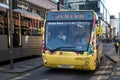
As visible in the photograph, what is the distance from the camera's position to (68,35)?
16.4 m

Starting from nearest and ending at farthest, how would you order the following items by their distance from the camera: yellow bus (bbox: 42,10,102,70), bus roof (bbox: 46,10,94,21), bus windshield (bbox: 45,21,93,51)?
yellow bus (bbox: 42,10,102,70), bus windshield (bbox: 45,21,93,51), bus roof (bbox: 46,10,94,21)

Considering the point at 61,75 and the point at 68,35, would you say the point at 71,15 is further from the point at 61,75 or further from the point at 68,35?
the point at 61,75

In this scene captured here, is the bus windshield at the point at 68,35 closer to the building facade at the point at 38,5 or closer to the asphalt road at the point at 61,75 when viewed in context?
the asphalt road at the point at 61,75

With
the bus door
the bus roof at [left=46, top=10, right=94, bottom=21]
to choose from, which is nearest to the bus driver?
the bus roof at [left=46, top=10, right=94, bottom=21]

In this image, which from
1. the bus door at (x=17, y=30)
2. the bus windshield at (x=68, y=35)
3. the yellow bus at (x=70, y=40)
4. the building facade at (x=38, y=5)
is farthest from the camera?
the building facade at (x=38, y=5)

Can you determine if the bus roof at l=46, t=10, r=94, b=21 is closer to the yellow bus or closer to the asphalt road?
the yellow bus

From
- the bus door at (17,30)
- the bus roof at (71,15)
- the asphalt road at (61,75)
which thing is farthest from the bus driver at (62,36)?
the bus door at (17,30)

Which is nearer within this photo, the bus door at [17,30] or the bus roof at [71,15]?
the bus roof at [71,15]

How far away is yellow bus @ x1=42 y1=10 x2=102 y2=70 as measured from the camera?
Answer: 15844 millimetres

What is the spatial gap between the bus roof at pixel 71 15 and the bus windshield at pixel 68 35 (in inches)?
7.7

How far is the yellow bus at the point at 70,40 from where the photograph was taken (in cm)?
1584

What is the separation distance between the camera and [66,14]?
17.0 metres

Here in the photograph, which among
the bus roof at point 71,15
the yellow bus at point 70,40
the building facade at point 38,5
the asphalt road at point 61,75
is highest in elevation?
the building facade at point 38,5

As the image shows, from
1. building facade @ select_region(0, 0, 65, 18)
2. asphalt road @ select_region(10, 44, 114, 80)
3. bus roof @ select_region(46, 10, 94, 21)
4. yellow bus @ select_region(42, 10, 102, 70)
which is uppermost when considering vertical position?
building facade @ select_region(0, 0, 65, 18)
